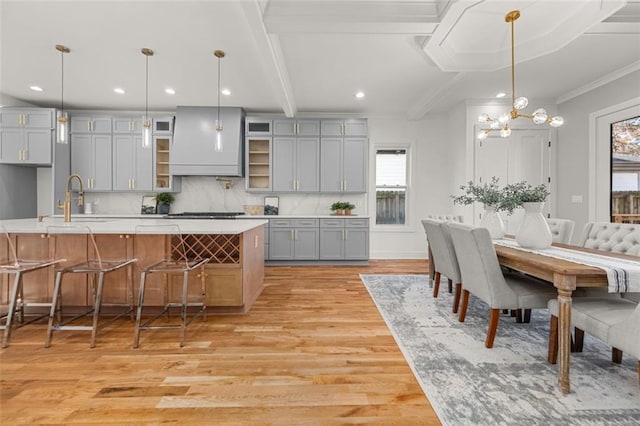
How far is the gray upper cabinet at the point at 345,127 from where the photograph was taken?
552 cm

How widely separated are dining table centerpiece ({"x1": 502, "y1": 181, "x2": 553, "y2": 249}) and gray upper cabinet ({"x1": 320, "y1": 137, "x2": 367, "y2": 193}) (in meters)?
3.17

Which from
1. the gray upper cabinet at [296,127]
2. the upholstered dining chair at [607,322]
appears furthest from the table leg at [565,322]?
the gray upper cabinet at [296,127]

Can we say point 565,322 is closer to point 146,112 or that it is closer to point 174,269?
point 174,269

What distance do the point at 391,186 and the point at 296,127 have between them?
85.3 inches

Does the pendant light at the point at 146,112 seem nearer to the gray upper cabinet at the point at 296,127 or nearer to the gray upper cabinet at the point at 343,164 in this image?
the gray upper cabinet at the point at 296,127

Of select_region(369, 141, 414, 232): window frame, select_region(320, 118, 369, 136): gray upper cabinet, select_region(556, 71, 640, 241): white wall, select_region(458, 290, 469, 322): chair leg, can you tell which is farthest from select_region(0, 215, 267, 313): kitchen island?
select_region(556, 71, 640, 241): white wall

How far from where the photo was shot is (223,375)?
1.93 metres

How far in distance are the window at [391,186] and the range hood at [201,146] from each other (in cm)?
271

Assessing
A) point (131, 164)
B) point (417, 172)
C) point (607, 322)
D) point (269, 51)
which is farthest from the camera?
point (417, 172)

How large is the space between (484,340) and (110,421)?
2.51 metres

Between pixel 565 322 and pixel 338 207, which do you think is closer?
pixel 565 322

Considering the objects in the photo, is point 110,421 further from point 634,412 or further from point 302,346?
point 634,412

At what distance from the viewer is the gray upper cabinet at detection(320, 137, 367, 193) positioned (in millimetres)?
5531

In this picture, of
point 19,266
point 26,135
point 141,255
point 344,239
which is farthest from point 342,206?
point 26,135
